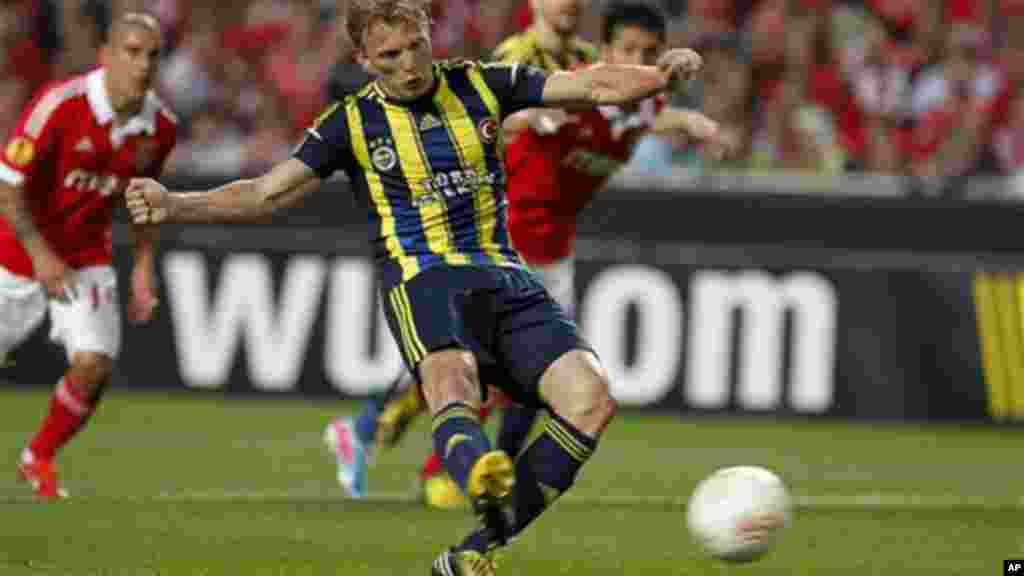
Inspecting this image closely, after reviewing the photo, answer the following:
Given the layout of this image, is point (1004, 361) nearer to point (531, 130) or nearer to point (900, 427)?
point (900, 427)

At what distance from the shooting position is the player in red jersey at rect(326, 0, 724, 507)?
10.5 metres

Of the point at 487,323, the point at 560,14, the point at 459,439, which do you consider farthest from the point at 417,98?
the point at 560,14

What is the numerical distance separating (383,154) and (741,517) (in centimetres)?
187

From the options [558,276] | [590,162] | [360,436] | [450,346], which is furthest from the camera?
[558,276]

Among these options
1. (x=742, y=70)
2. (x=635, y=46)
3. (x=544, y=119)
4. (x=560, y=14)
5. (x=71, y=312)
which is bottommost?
(x=742, y=70)

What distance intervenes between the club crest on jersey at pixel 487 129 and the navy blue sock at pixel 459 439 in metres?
1.08

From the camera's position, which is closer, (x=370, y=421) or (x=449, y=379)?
(x=449, y=379)

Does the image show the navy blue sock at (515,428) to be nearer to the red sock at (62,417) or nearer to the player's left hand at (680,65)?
the red sock at (62,417)

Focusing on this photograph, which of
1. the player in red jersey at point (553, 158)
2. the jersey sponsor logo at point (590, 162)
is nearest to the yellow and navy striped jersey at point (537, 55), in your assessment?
the player in red jersey at point (553, 158)

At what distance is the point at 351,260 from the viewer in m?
15.8

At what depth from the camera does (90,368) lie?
10.4 m

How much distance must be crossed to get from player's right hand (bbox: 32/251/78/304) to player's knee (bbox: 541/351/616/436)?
125 inches

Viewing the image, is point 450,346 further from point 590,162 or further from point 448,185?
point 590,162

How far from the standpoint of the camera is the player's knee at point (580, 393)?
24.6 feet
